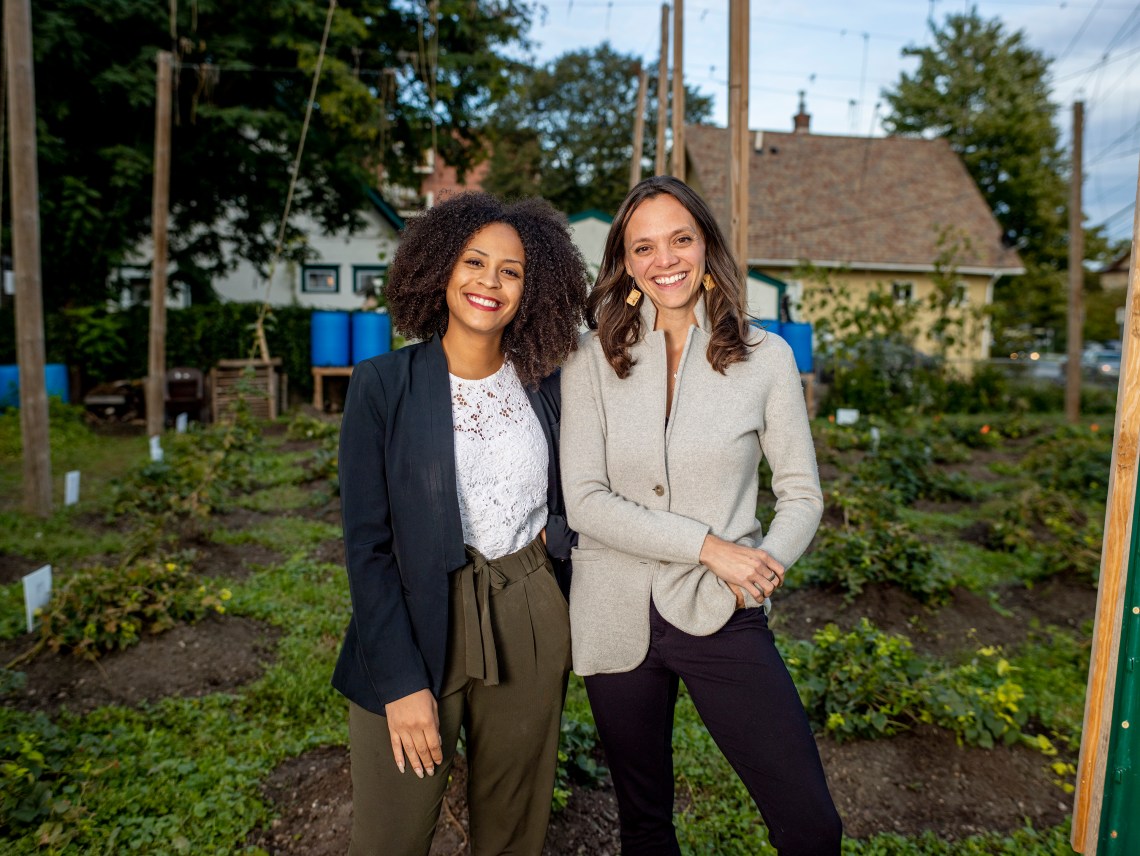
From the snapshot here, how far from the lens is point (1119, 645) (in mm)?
1864

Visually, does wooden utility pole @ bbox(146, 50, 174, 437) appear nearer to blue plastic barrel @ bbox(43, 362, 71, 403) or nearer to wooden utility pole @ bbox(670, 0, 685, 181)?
blue plastic barrel @ bbox(43, 362, 71, 403)

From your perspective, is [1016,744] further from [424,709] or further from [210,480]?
[210,480]

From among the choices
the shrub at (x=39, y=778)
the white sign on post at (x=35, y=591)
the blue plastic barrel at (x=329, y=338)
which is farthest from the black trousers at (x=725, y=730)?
the blue plastic barrel at (x=329, y=338)

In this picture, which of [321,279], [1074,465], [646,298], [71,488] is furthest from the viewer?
[321,279]

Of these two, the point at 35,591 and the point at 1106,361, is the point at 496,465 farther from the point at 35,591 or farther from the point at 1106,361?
the point at 1106,361

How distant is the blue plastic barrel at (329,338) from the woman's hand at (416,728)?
11743mm

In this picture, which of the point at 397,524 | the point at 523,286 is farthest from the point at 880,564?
the point at 397,524

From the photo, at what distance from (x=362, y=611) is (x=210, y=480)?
17.7ft

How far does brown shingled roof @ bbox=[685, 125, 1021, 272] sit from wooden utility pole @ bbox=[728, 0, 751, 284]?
53.2 ft

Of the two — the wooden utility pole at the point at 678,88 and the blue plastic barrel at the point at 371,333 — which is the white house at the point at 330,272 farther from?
the wooden utility pole at the point at 678,88

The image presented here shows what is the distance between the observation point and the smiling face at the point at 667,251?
1929 mm

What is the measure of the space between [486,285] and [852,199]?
23661 mm

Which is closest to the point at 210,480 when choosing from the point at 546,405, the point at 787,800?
the point at 546,405

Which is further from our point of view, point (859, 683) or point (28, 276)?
point (28, 276)
